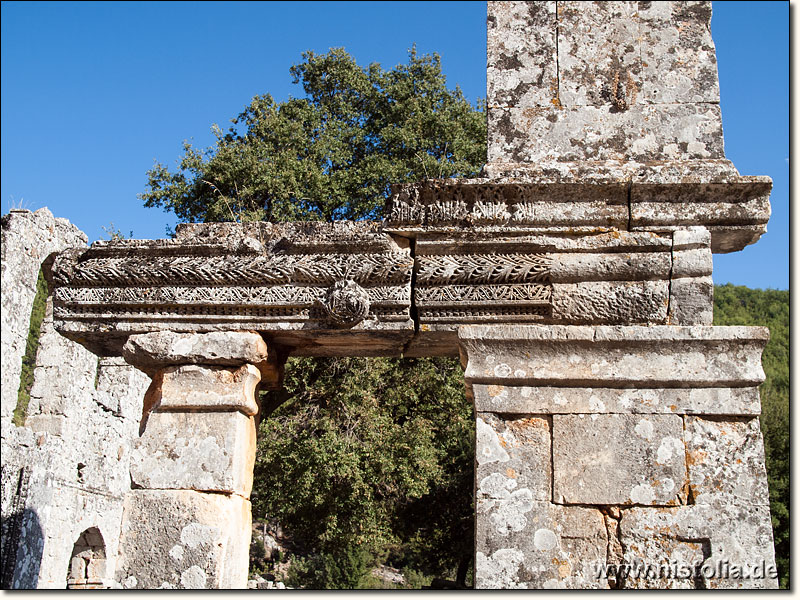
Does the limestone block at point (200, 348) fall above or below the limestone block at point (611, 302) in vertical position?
below

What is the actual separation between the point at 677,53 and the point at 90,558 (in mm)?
12571

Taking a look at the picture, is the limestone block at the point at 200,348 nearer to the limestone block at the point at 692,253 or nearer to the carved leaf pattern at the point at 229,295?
the carved leaf pattern at the point at 229,295

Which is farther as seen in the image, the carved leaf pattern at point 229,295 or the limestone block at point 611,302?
the carved leaf pattern at point 229,295

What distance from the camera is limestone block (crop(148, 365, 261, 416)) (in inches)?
179

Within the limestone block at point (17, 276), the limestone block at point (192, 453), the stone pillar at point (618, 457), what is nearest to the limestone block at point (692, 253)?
the stone pillar at point (618, 457)

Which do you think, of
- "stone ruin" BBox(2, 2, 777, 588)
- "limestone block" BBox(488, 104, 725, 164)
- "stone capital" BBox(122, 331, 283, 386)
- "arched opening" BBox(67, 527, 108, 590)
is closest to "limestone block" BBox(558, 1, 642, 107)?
"stone ruin" BBox(2, 2, 777, 588)

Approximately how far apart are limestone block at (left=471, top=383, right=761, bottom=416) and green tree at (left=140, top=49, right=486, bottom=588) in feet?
24.8

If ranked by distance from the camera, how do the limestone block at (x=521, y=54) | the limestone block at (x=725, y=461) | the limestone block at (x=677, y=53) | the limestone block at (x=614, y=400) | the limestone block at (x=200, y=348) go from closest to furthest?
the limestone block at (x=725, y=461)
the limestone block at (x=614, y=400)
the limestone block at (x=200, y=348)
the limestone block at (x=677, y=53)
the limestone block at (x=521, y=54)

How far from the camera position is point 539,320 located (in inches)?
177

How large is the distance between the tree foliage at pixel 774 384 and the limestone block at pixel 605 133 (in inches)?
314

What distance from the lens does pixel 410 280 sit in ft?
15.3

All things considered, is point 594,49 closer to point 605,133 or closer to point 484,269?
point 605,133

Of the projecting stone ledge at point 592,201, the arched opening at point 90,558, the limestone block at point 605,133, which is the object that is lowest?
the arched opening at point 90,558

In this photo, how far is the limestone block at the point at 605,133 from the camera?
471 centimetres
